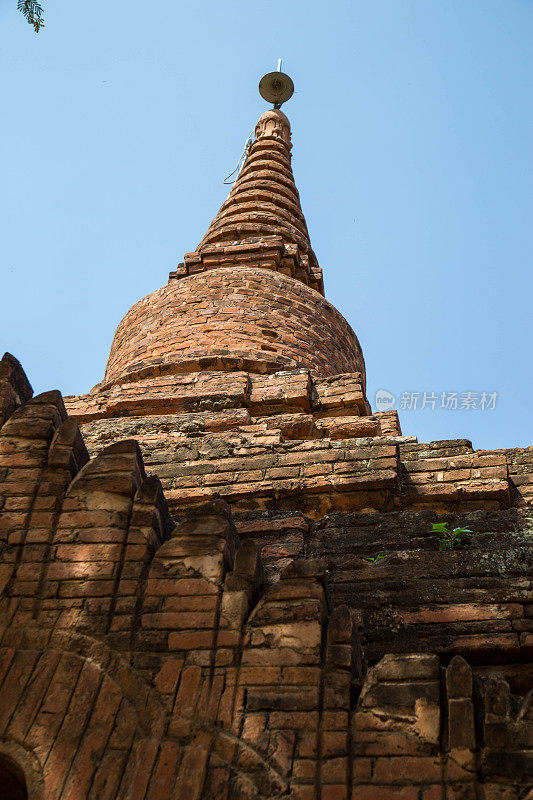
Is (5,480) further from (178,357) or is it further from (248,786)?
(178,357)

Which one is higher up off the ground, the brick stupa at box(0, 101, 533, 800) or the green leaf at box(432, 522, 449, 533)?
the green leaf at box(432, 522, 449, 533)

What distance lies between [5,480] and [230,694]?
1.52 meters

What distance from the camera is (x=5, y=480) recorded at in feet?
14.4

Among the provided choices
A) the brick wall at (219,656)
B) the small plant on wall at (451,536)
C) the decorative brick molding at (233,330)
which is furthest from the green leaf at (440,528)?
the decorative brick molding at (233,330)

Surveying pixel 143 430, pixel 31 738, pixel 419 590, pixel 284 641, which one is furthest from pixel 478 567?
pixel 143 430

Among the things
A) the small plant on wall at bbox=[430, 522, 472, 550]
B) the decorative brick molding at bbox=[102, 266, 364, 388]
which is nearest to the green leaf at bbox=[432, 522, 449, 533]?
the small plant on wall at bbox=[430, 522, 472, 550]

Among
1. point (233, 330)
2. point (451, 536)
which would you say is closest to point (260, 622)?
point (451, 536)

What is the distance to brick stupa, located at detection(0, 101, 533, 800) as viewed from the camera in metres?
3.24

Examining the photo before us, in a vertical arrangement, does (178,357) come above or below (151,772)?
above

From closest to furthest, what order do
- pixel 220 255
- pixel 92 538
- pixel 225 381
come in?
pixel 92 538 → pixel 225 381 → pixel 220 255

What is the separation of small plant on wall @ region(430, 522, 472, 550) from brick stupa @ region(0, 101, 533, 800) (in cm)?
4

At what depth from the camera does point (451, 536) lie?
198 inches

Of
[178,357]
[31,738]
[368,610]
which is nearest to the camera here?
[31,738]

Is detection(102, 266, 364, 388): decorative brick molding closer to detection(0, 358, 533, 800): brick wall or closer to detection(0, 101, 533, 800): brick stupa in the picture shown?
detection(0, 101, 533, 800): brick stupa
